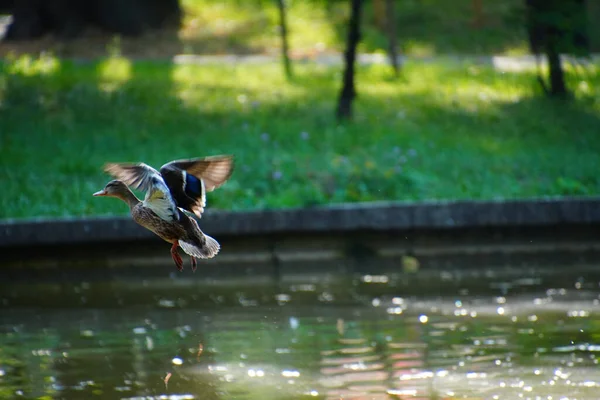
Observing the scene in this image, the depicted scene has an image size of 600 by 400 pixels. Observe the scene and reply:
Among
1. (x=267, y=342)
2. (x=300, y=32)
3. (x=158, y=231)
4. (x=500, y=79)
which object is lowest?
(x=300, y=32)

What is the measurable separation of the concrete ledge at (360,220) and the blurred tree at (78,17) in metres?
11.4

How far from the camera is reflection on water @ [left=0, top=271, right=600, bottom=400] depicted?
6004mm

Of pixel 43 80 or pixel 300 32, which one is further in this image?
pixel 300 32

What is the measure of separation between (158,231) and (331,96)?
9457 mm

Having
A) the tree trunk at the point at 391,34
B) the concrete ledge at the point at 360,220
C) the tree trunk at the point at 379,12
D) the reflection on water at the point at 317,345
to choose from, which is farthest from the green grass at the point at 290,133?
the tree trunk at the point at 379,12

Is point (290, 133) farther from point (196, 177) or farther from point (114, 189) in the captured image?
point (196, 177)

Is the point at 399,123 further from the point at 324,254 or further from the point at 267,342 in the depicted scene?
the point at 267,342

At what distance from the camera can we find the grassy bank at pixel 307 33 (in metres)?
19.5

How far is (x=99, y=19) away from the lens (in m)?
20.2

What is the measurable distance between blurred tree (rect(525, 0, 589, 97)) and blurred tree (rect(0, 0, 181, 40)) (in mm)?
8613

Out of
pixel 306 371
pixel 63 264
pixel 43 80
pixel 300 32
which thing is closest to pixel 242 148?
pixel 63 264

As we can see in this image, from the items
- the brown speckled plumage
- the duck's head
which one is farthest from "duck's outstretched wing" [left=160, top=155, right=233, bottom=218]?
the duck's head

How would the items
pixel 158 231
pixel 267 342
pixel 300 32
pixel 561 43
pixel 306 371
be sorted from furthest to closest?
pixel 300 32 → pixel 561 43 → pixel 267 342 → pixel 306 371 → pixel 158 231

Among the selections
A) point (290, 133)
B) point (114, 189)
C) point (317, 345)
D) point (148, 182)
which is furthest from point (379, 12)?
point (148, 182)
